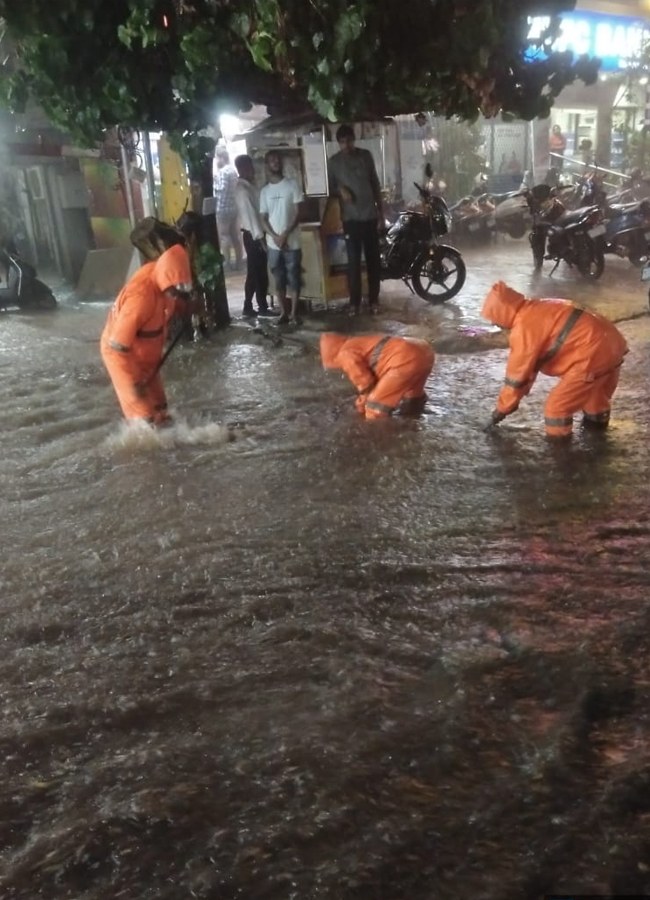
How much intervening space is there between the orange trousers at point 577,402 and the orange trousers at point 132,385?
102 inches

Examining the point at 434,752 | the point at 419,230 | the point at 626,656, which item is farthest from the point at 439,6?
the point at 434,752

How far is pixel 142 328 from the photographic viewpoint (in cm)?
502

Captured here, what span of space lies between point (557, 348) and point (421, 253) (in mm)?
5054

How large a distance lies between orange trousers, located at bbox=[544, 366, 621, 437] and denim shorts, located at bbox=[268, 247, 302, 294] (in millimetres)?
4455

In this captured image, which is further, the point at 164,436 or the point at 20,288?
the point at 20,288

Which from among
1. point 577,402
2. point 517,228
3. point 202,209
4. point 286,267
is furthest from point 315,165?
point 517,228

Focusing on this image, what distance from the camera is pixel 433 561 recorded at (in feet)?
11.8

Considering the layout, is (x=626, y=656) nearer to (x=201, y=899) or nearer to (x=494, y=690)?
(x=494, y=690)

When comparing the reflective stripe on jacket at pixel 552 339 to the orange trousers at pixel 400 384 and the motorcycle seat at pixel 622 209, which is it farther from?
the motorcycle seat at pixel 622 209

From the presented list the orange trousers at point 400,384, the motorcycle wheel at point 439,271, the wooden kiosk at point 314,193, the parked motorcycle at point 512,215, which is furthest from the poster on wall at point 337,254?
the parked motorcycle at point 512,215

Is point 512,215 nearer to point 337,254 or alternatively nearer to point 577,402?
point 337,254

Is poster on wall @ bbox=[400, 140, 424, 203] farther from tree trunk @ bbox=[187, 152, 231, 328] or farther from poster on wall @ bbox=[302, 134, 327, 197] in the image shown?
tree trunk @ bbox=[187, 152, 231, 328]

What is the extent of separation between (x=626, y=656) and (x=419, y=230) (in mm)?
7325

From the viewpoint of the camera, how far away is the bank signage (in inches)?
688
